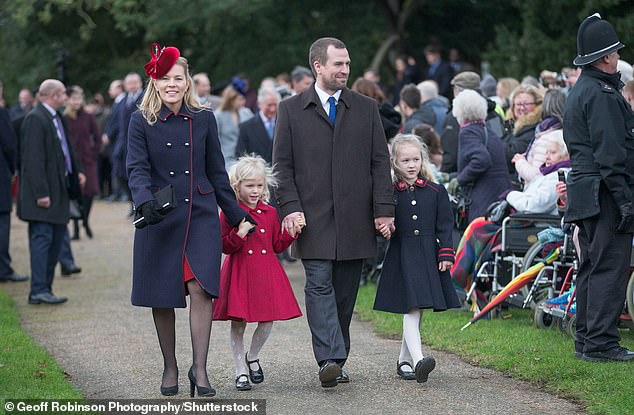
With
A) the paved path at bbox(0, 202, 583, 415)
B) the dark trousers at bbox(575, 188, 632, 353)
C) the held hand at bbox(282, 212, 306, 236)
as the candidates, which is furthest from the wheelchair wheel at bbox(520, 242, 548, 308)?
the held hand at bbox(282, 212, 306, 236)

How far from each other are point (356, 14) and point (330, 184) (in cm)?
2370

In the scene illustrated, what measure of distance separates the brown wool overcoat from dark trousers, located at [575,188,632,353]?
4.80 feet

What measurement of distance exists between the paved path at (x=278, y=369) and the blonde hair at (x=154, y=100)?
172 centimetres

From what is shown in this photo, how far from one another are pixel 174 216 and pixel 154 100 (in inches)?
28.4

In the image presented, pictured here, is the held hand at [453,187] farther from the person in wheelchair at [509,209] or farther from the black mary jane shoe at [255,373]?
the black mary jane shoe at [255,373]

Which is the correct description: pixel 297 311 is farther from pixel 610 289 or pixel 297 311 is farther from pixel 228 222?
pixel 610 289

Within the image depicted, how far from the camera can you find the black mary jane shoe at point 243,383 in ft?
26.1

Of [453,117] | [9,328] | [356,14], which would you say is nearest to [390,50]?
[356,14]

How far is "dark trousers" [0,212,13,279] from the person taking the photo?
1407cm

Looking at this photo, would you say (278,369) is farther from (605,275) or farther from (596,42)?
(596,42)

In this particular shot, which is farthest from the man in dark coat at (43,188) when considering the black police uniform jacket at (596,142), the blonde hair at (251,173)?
the black police uniform jacket at (596,142)

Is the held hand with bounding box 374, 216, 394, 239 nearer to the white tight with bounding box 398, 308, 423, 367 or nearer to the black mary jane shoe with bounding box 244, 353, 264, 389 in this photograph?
the white tight with bounding box 398, 308, 423, 367

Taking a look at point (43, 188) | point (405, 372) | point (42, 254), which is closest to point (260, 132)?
point (43, 188)

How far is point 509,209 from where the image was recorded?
10.7 m
